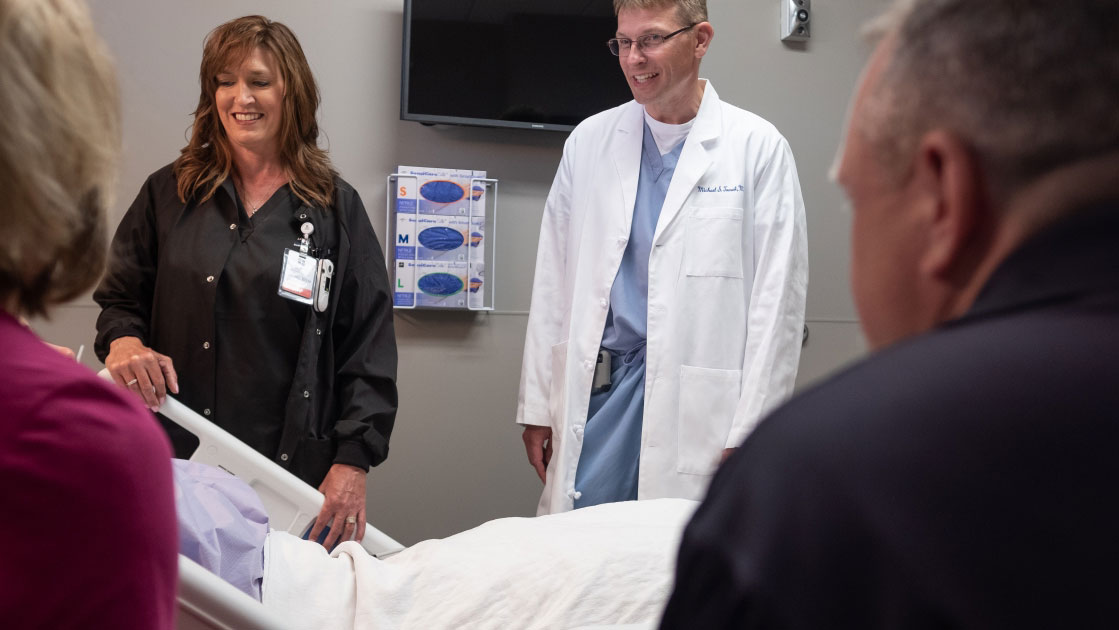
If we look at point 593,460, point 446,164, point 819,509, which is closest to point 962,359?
point 819,509

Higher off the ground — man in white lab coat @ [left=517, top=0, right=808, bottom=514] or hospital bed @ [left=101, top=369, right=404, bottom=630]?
man in white lab coat @ [left=517, top=0, right=808, bottom=514]

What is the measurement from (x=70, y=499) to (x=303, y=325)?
1654 millimetres

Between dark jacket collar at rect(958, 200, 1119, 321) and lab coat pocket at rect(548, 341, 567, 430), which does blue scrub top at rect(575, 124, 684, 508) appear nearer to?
lab coat pocket at rect(548, 341, 567, 430)

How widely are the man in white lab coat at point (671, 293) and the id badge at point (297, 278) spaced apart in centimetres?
67

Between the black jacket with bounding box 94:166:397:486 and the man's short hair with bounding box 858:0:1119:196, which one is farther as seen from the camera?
the black jacket with bounding box 94:166:397:486

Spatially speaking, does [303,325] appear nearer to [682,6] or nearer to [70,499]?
[682,6]

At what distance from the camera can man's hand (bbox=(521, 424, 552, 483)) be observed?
2697 millimetres

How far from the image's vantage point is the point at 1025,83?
0.51 m

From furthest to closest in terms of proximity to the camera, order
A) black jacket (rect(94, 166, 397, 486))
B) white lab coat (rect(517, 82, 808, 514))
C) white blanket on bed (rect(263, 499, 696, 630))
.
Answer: white lab coat (rect(517, 82, 808, 514))
black jacket (rect(94, 166, 397, 486))
white blanket on bed (rect(263, 499, 696, 630))

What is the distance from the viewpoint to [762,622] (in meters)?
0.45

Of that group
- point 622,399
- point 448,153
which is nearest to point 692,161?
point 622,399

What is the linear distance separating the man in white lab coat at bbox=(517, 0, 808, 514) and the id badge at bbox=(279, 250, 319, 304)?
0.67m

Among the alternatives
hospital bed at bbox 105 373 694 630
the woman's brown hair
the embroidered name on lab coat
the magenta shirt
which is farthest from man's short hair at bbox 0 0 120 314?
the embroidered name on lab coat

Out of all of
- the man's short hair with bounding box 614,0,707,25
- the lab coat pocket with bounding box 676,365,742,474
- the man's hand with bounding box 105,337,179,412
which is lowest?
the lab coat pocket with bounding box 676,365,742,474
